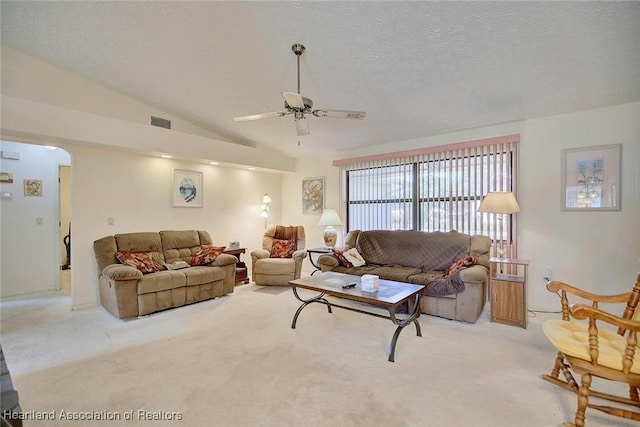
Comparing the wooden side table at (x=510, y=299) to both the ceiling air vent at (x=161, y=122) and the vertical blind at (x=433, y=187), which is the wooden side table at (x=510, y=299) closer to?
the vertical blind at (x=433, y=187)

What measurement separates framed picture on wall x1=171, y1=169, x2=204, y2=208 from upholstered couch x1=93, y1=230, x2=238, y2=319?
530 millimetres

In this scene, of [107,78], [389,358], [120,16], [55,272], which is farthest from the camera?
[55,272]

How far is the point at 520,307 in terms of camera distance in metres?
3.13

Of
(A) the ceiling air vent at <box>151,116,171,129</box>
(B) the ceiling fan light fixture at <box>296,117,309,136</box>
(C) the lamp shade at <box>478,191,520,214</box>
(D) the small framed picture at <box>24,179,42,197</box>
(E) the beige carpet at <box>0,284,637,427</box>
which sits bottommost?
(E) the beige carpet at <box>0,284,637,427</box>

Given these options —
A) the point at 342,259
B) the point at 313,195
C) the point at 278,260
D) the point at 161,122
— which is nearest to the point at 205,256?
the point at 278,260

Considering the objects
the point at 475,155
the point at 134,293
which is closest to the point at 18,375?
the point at 134,293

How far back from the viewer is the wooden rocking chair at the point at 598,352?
1.56 meters

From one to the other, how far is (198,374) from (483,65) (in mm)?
3669

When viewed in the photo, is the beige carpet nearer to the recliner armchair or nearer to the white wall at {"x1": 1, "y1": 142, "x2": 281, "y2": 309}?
the white wall at {"x1": 1, "y1": 142, "x2": 281, "y2": 309}

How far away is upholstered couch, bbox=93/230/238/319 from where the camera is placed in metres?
3.42

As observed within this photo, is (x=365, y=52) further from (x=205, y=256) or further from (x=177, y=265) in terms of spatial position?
(x=177, y=265)

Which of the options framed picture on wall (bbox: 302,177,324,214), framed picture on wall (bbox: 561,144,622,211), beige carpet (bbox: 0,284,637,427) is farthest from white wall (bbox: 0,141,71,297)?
framed picture on wall (bbox: 561,144,622,211)

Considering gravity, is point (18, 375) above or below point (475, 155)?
below

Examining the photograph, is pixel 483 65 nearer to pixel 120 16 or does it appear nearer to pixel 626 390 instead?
pixel 626 390
